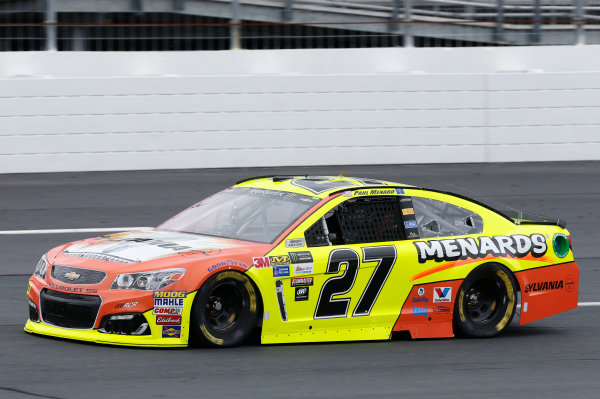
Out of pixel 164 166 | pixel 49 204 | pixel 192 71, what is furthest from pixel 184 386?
pixel 192 71

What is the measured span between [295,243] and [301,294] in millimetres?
358

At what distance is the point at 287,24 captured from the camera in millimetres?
18172

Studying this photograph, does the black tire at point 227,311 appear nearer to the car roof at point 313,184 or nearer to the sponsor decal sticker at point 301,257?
the sponsor decal sticker at point 301,257

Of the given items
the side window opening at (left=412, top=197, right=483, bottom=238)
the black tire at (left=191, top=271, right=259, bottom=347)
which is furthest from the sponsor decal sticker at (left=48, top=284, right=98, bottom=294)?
the side window opening at (left=412, top=197, right=483, bottom=238)

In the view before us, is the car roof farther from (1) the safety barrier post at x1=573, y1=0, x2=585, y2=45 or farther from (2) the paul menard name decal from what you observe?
(1) the safety barrier post at x1=573, y1=0, x2=585, y2=45

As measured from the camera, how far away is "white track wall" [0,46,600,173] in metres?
16.3

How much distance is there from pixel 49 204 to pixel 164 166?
2680mm

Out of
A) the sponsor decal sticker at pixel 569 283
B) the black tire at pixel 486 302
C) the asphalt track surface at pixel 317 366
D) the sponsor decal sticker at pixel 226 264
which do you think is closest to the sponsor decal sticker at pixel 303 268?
the sponsor decal sticker at pixel 226 264

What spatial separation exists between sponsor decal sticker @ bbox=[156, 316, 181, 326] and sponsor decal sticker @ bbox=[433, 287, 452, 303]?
2.05 meters

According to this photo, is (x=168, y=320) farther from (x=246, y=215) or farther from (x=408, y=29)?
(x=408, y=29)

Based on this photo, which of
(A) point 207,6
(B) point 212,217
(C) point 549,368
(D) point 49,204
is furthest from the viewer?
(A) point 207,6

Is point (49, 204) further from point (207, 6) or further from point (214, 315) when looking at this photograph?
point (214, 315)

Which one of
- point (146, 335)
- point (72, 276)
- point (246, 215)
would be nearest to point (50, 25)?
point (246, 215)

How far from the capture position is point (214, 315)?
7.18 metres
